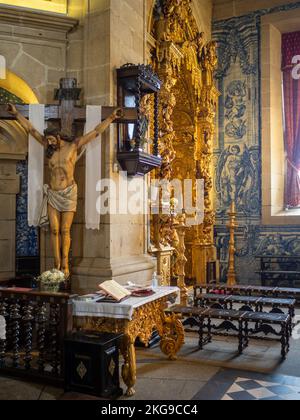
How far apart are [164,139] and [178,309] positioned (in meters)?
2.61

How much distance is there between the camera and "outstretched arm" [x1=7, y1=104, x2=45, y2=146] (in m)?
4.73

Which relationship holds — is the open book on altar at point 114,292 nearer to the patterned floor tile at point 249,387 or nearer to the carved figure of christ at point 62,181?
the carved figure of christ at point 62,181

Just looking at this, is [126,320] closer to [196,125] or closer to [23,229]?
[23,229]

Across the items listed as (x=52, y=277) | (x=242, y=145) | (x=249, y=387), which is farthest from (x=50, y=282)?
(x=242, y=145)

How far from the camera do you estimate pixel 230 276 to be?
8.93 m

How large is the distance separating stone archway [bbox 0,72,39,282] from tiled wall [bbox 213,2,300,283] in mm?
4438

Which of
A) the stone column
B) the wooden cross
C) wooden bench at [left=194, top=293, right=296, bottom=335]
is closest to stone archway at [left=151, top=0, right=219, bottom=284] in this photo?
wooden bench at [left=194, top=293, right=296, bottom=335]

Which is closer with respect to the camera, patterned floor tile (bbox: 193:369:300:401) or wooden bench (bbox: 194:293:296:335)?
patterned floor tile (bbox: 193:369:300:401)

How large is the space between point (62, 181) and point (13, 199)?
2.30 meters

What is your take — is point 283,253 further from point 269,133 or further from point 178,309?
point 178,309

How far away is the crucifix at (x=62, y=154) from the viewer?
4828 mm

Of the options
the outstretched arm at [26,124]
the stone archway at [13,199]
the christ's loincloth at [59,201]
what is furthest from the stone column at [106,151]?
the stone archway at [13,199]

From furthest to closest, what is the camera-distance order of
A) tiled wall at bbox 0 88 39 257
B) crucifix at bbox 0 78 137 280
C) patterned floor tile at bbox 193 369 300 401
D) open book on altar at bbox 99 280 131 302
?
tiled wall at bbox 0 88 39 257 < crucifix at bbox 0 78 137 280 < open book on altar at bbox 99 280 131 302 < patterned floor tile at bbox 193 369 300 401

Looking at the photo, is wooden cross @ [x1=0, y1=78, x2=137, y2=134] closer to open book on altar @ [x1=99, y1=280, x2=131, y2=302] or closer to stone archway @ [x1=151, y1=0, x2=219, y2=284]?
open book on altar @ [x1=99, y1=280, x2=131, y2=302]
